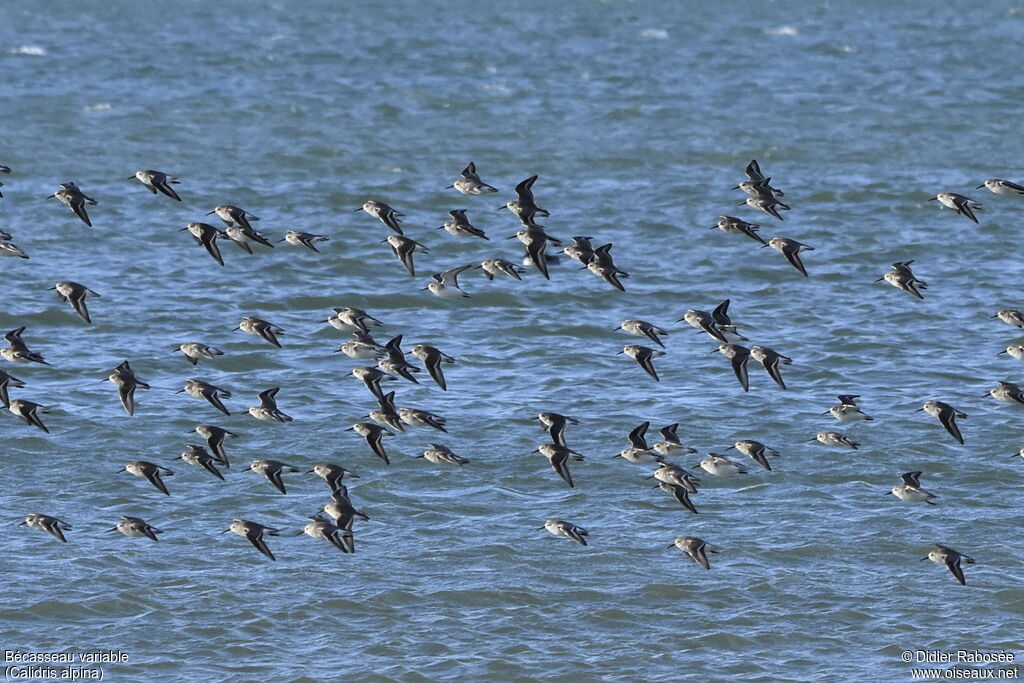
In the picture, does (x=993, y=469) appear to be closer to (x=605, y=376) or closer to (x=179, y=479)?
(x=605, y=376)

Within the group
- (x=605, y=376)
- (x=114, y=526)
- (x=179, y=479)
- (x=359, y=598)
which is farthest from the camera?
(x=605, y=376)

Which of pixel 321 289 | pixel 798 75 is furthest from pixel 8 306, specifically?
pixel 798 75

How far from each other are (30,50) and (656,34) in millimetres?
27031

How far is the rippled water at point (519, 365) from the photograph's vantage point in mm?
21484

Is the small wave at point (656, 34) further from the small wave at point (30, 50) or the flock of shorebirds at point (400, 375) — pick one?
the flock of shorebirds at point (400, 375)

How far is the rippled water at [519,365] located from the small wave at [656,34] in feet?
31.9

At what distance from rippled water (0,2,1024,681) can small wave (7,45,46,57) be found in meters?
1.45

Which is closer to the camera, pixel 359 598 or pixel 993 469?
pixel 359 598

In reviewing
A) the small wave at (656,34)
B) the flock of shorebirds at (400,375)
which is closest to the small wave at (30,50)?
the small wave at (656,34)

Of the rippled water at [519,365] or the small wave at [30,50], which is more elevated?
the rippled water at [519,365]

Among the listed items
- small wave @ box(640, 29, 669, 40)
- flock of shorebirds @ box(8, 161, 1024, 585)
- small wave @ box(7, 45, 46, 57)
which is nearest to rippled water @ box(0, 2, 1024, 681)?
flock of shorebirds @ box(8, 161, 1024, 585)

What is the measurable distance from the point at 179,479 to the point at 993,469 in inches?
499

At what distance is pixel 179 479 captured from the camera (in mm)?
25844

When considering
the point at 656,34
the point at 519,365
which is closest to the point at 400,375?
the point at 519,365
